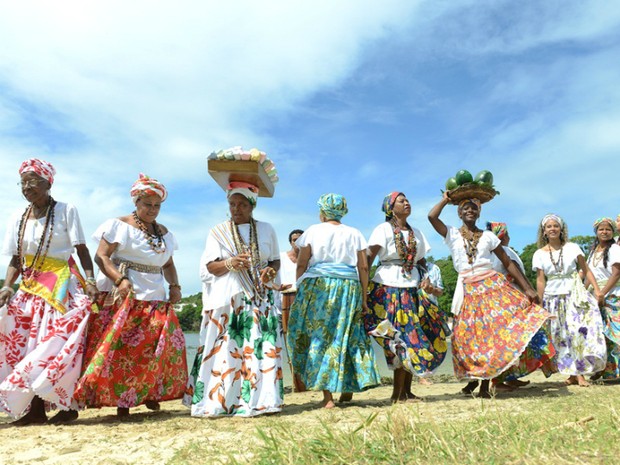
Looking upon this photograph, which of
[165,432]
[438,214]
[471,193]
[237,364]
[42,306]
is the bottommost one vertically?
[165,432]

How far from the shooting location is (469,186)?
5.85 meters

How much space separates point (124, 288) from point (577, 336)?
5.54 metres

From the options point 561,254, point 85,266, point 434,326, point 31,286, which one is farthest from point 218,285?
point 561,254

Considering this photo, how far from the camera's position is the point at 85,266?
4.97 meters

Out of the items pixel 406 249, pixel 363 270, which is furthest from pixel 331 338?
pixel 406 249

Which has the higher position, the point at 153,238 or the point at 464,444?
the point at 153,238

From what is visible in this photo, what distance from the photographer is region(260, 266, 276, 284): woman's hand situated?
16.6ft

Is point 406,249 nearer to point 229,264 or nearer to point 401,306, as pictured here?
point 401,306

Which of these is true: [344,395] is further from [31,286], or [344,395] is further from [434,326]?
[31,286]

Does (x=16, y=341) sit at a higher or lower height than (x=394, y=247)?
lower

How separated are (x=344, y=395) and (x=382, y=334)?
0.74 metres

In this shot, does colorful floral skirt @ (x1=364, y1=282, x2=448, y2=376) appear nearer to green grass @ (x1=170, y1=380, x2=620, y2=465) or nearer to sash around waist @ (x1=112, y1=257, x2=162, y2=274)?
sash around waist @ (x1=112, y1=257, x2=162, y2=274)

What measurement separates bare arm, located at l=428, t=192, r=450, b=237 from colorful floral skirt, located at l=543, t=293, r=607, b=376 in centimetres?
209

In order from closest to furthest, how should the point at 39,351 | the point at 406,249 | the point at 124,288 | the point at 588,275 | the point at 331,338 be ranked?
the point at 39,351
the point at 124,288
the point at 331,338
the point at 406,249
the point at 588,275
